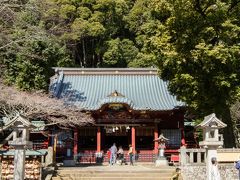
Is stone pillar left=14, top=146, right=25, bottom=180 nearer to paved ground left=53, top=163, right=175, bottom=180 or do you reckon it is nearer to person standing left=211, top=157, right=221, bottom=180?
paved ground left=53, top=163, right=175, bottom=180

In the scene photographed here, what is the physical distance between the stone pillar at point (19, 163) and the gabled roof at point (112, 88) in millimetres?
10153

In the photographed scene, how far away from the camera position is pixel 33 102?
1853 cm

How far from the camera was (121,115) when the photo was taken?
78.8ft

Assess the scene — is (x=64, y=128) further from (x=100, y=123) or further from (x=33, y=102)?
(x=33, y=102)

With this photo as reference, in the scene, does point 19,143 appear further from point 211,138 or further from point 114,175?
point 211,138

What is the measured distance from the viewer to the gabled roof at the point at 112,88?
23594 millimetres

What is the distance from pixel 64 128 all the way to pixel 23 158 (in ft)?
33.2

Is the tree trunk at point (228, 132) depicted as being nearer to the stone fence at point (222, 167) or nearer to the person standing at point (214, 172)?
the stone fence at point (222, 167)

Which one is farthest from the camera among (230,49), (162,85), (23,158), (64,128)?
(162,85)

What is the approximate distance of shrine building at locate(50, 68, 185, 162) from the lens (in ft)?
76.7

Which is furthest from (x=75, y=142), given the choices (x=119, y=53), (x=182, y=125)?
(x=119, y=53)

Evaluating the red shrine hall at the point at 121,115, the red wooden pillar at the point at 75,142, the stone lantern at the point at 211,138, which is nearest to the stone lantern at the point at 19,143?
the stone lantern at the point at 211,138

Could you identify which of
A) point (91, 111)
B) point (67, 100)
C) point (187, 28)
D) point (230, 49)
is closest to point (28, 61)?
point (67, 100)

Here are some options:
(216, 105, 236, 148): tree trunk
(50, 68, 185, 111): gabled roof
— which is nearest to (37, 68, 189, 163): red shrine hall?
(50, 68, 185, 111): gabled roof
